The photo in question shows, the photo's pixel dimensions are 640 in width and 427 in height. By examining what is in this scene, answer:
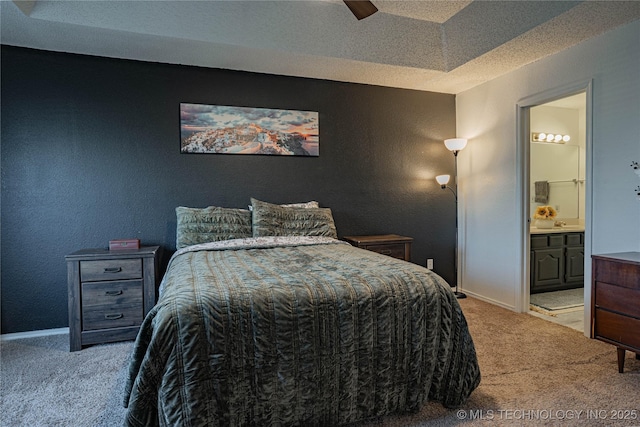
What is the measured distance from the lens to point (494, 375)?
7.69 feet

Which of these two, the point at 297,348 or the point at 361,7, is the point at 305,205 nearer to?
→ the point at 361,7

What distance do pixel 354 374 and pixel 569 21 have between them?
114 inches

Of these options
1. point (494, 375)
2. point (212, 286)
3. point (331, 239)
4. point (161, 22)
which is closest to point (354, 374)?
point (212, 286)

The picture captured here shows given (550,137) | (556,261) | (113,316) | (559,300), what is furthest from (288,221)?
(550,137)

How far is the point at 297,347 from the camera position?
1683mm

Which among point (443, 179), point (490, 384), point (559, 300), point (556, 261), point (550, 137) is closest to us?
point (490, 384)

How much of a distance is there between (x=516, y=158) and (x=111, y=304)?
3902 mm

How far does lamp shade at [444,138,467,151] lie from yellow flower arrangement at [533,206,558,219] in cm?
151

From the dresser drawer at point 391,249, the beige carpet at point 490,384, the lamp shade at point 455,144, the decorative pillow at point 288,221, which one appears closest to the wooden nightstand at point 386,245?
the dresser drawer at point 391,249

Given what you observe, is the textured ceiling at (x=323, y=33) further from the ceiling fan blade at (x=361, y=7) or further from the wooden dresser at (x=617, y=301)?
the wooden dresser at (x=617, y=301)

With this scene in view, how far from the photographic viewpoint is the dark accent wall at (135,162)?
10.2 feet

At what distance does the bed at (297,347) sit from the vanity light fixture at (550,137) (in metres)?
3.89

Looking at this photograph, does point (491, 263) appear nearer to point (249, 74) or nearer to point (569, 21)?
point (569, 21)

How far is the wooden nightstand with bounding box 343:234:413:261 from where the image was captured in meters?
3.64
